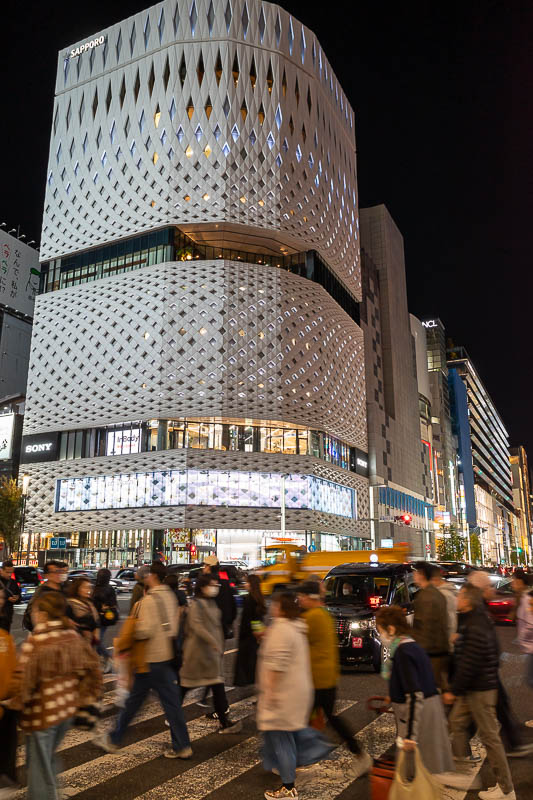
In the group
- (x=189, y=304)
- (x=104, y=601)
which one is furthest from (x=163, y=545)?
(x=104, y=601)

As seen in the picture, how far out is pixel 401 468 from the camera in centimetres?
9188

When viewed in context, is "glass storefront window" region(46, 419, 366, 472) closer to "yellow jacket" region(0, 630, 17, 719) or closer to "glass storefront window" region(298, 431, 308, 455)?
"glass storefront window" region(298, 431, 308, 455)

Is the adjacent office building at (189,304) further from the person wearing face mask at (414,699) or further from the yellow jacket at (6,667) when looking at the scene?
the person wearing face mask at (414,699)

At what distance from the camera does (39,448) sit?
65.5 meters

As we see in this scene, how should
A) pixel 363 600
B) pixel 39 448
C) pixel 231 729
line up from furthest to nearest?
pixel 39 448, pixel 363 600, pixel 231 729

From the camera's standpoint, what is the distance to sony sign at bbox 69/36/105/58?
71375 millimetres

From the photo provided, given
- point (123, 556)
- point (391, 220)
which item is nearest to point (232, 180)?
point (123, 556)

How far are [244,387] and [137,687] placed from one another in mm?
54122

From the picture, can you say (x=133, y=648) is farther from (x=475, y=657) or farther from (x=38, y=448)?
(x=38, y=448)

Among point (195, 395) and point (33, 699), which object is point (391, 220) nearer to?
point (195, 395)

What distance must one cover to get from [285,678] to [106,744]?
9.84 ft

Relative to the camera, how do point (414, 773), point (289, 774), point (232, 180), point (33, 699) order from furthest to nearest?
point (232, 180) → point (289, 774) → point (33, 699) → point (414, 773)

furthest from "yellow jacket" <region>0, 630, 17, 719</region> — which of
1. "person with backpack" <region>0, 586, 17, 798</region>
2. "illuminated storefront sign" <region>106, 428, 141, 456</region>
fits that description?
"illuminated storefront sign" <region>106, 428, 141, 456</region>

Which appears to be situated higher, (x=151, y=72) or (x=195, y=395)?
(x=151, y=72)
